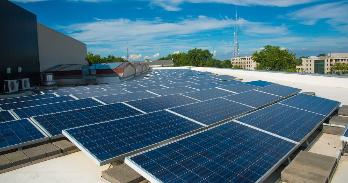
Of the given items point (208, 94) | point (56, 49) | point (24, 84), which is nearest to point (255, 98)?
point (208, 94)

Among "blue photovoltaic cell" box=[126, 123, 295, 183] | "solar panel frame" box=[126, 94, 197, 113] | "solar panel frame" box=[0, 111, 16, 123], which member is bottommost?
"blue photovoltaic cell" box=[126, 123, 295, 183]

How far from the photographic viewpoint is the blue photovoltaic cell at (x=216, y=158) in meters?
9.59

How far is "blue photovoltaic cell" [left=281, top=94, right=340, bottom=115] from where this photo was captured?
20.3 m

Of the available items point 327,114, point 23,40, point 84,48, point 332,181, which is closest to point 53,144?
point 332,181

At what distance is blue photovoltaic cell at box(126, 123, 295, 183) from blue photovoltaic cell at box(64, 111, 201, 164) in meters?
1.35

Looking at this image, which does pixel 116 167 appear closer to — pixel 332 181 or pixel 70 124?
pixel 70 124

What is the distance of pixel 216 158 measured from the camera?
10812 millimetres

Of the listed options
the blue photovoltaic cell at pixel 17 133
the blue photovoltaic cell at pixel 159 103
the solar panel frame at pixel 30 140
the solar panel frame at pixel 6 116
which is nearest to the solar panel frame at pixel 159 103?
the blue photovoltaic cell at pixel 159 103

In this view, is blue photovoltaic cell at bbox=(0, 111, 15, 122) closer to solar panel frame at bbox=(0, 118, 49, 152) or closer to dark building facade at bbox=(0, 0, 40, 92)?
solar panel frame at bbox=(0, 118, 49, 152)

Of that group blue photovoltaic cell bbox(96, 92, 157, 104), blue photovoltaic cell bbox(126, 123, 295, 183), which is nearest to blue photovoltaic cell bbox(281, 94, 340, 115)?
blue photovoltaic cell bbox(126, 123, 295, 183)

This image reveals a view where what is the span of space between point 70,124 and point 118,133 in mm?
3388

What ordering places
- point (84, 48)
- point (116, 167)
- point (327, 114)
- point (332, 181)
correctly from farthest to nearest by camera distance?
point (84, 48) → point (327, 114) → point (332, 181) → point (116, 167)

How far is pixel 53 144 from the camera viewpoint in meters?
13.6

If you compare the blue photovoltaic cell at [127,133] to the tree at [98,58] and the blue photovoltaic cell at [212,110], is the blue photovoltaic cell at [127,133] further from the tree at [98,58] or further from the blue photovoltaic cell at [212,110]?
the tree at [98,58]
